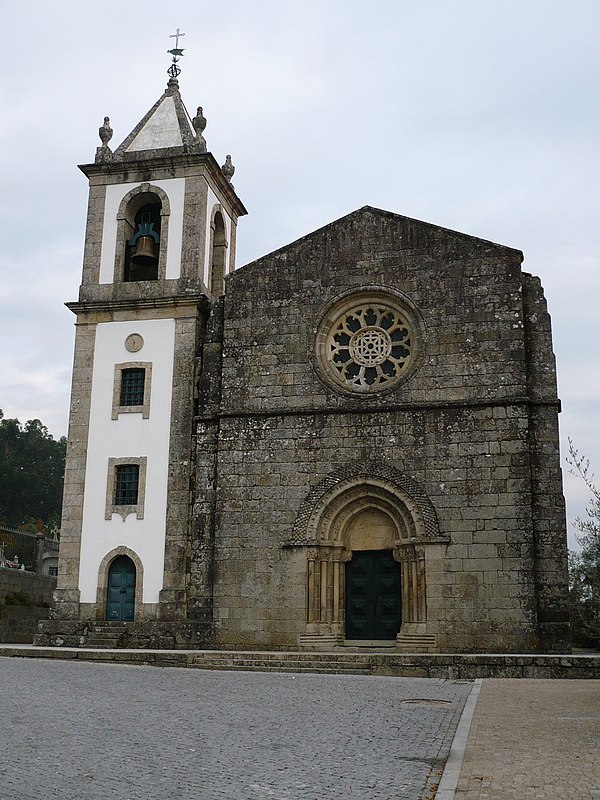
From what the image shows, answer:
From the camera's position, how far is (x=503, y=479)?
58.7ft

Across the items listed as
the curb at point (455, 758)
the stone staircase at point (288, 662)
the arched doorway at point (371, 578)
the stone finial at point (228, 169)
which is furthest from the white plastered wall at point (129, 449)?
the curb at point (455, 758)

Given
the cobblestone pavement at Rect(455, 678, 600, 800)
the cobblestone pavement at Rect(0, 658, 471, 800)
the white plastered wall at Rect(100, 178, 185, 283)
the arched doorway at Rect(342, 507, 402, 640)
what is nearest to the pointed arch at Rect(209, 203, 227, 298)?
the white plastered wall at Rect(100, 178, 185, 283)

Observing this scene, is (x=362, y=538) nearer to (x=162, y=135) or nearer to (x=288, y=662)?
(x=288, y=662)

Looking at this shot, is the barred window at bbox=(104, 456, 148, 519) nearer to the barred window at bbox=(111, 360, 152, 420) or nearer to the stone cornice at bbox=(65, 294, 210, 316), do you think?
the barred window at bbox=(111, 360, 152, 420)

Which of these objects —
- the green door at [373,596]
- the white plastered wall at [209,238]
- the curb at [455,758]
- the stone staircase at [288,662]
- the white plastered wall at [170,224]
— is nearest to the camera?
the curb at [455,758]

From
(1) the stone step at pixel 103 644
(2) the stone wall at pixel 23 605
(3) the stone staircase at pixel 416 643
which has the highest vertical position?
(2) the stone wall at pixel 23 605

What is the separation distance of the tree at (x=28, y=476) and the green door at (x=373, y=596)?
45.7m

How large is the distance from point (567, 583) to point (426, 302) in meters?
6.46

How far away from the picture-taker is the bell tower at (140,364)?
65.9ft

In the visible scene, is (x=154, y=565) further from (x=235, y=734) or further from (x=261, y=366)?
(x=235, y=734)

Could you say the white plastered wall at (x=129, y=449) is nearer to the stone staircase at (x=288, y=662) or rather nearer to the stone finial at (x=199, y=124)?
the stone staircase at (x=288, y=662)

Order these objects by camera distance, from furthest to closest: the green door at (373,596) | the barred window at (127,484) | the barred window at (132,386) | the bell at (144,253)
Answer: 1. the bell at (144,253)
2. the barred window at (132,386)
3. the barred window at (127,484)
4. the green door at (373,596)

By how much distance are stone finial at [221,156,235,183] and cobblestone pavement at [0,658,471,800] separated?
602 inches

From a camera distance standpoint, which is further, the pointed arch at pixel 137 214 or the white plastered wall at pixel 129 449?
the pointed arch at pixel 137 214
